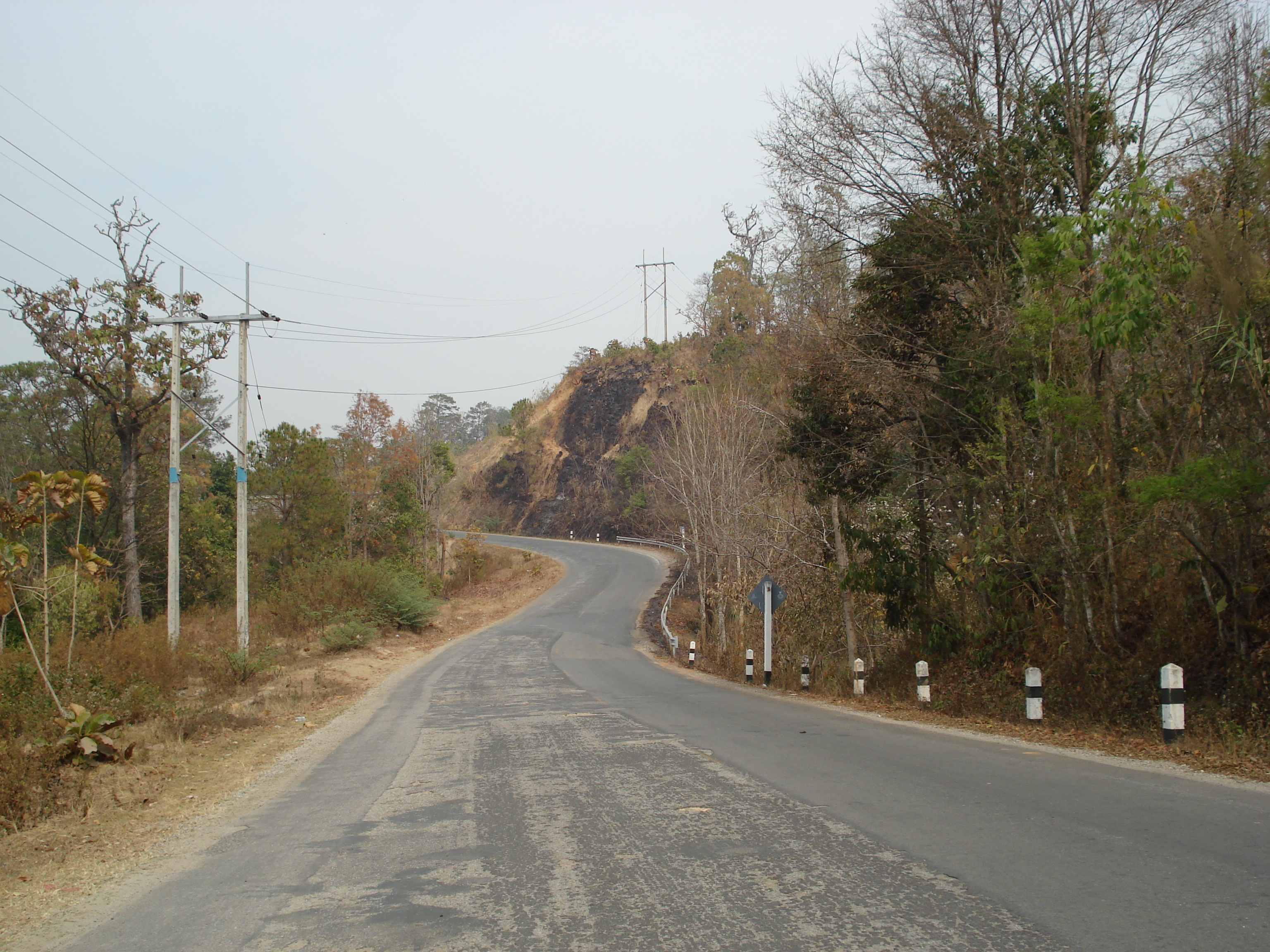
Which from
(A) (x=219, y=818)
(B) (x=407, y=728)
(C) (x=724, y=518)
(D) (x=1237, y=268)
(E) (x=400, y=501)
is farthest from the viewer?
(E) (x=400, y=501)

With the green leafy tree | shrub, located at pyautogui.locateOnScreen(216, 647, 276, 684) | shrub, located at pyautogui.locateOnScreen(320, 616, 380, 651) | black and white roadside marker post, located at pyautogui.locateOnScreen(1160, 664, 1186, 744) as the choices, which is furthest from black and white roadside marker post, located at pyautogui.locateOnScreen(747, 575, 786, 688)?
the green leafy tree

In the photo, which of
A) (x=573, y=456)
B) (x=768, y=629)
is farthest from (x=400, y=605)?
(x=573, y=456)

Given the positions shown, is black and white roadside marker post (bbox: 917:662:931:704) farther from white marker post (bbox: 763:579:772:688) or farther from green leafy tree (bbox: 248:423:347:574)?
green leafy tree (bbox: 248:423:347:574)

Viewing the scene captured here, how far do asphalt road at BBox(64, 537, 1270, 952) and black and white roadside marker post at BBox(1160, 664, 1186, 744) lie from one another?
1238 millimetres

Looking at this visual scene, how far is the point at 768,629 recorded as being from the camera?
2119 centimetres

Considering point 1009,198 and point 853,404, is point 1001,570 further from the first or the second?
point 1009,198

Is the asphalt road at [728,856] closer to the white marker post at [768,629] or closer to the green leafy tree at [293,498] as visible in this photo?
the white marker post at [768,629]

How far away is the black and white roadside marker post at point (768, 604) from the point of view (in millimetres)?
20844

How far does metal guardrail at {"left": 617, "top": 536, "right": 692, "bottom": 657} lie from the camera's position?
31766mm

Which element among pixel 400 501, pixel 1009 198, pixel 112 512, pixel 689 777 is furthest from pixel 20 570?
pixel 400 501

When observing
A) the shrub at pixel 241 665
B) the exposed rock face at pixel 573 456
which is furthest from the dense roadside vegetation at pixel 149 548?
the exposed rock face at pixel 573 456

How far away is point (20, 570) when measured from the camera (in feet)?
38.2

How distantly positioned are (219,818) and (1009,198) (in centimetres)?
1324

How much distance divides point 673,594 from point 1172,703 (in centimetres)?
3390
